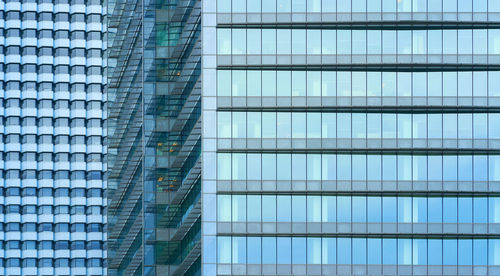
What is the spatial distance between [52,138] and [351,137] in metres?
77.4

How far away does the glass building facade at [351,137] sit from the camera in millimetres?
59531

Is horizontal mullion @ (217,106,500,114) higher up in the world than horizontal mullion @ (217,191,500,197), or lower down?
higher up

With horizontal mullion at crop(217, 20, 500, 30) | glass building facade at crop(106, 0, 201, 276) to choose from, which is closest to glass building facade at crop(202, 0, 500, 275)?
horizontal mullion at crop(217, 20, 500, 30)

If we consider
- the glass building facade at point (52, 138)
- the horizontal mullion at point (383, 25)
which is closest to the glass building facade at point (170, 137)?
the horizontal mullion at point (383, 25)

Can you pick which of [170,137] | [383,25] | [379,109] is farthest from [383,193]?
[170,137]

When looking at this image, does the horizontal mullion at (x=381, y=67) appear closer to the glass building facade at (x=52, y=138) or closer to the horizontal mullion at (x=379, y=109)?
the horizontal mullion at (x=379, y=109)

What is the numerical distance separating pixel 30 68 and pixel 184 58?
72888 millimetres

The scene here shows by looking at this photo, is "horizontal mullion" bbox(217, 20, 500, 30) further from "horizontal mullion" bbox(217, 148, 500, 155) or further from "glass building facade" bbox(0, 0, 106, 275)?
"glass building facade" bbox(0, 0, 106, 275)

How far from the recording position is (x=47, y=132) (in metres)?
131

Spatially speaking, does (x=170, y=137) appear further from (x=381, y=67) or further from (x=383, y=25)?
(x=383, y=25)

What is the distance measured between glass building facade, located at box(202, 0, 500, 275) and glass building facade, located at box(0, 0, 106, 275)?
71716mm

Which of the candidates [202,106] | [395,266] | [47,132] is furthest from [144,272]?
[47,132]

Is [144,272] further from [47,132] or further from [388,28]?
[47,132]

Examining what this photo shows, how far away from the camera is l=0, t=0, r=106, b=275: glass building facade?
425 ft
